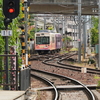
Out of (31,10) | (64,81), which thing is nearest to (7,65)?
(64,81)

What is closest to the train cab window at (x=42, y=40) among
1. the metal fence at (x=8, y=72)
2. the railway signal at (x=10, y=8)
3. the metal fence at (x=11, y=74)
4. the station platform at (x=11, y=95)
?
the metal fence at (x=11, y=74)

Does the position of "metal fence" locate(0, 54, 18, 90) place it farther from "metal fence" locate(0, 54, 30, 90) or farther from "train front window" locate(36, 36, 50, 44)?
"train front window" locate(36, 36, 50, 44)

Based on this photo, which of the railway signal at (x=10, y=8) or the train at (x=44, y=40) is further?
the train at (x=44, y=40)

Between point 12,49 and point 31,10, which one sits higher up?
point 31,10

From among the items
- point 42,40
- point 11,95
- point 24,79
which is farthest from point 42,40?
point 11,95

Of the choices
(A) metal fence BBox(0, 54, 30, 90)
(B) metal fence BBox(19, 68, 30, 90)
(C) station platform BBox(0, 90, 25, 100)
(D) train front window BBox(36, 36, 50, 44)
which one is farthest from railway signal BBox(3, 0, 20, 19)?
(D) train front window BBox(36, 36, 50, 44)

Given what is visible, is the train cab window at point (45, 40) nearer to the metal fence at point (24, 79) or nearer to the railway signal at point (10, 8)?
the metal fence at point (24, 79)

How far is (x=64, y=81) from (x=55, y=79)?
90cm

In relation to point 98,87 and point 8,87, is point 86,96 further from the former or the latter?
point 8,87

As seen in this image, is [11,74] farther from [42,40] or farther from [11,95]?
[42,40]

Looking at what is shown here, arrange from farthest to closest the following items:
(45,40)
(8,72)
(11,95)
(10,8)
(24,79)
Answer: (45,40) < (24,79) < (8,72) < (10,8) < (11,95)

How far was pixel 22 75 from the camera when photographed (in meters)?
10.3

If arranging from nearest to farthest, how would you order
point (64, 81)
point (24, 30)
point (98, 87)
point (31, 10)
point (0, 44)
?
1. point (0, 44)
2. point (98, 87)
3. point (24, 30)
4. point (64, 81)
5. point (31, 10)

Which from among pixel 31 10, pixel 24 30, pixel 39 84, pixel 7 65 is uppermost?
pixel 31 10
